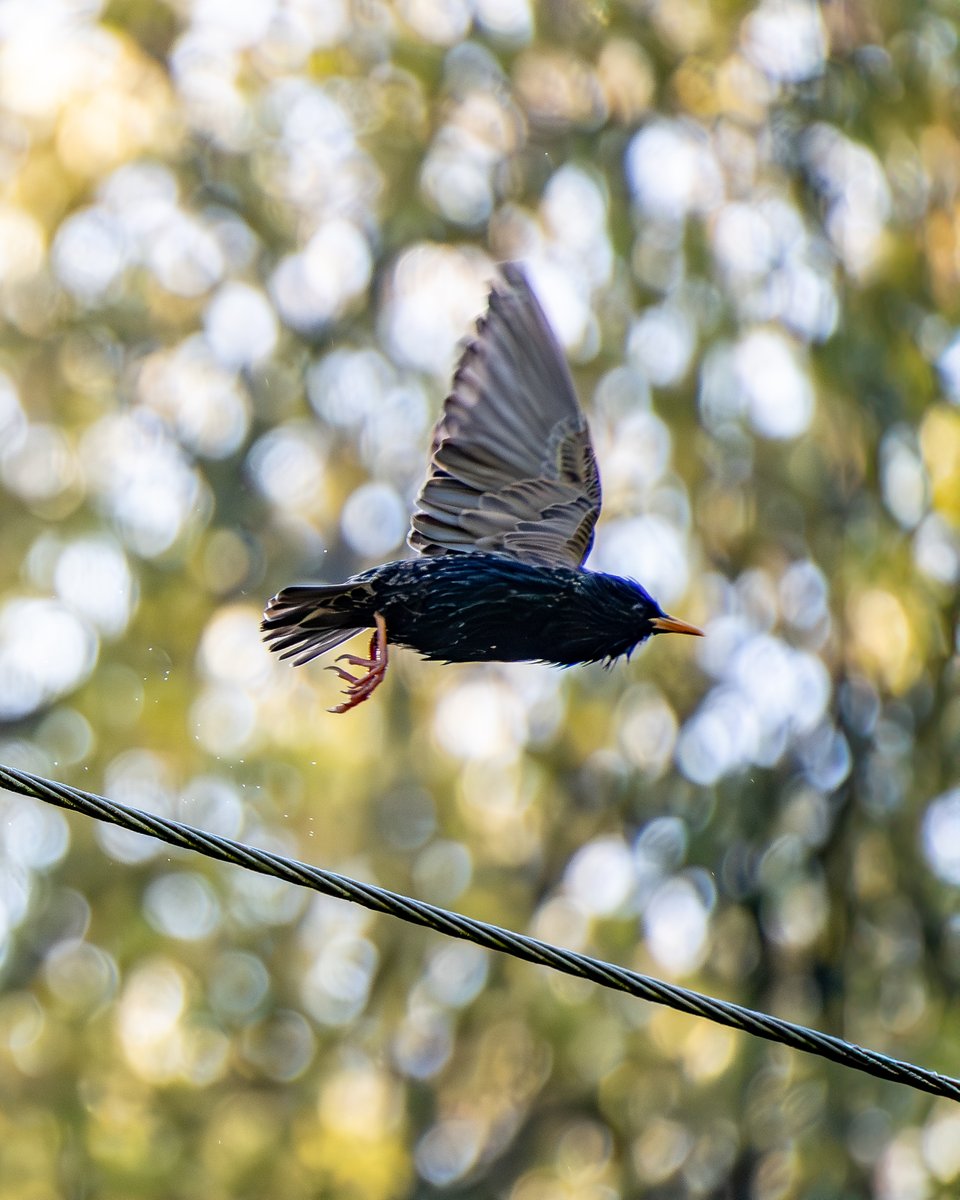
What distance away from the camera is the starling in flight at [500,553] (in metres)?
3.83

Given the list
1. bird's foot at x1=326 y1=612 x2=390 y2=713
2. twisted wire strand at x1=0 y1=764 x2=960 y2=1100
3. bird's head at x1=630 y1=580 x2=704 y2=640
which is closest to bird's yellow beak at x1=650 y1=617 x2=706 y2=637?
bird's head at x1=630 y1=580 x2=704 y2=640

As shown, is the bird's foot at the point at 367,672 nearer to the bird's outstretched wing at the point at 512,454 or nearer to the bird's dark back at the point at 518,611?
the bird's dark back at the point at 518,611

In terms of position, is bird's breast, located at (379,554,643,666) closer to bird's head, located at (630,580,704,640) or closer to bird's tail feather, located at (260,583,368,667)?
bird's head, located at (630,580,704,640)

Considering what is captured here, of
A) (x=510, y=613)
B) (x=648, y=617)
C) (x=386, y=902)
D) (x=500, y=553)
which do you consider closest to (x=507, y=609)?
(x=510, y=613)

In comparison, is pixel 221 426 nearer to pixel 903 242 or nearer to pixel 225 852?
pixel 903 242

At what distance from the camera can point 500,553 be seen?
3986 mm

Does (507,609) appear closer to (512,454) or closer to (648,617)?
(648,617)

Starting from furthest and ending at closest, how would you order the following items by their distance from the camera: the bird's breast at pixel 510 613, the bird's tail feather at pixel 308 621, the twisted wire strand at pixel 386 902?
the bird's tail feather at pixel 308 621, the bird's breast at pixel 510 613, the twisted wire strand at pixel 386 902

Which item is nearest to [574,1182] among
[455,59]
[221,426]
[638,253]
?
[221,426]

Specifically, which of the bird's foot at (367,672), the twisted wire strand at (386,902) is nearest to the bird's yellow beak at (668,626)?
the bird's foot at (367,672)

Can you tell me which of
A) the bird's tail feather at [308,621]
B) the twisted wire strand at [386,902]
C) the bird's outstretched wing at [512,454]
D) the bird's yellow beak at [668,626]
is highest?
the bird's outstretched wing at [512,454]

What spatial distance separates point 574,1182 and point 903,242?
5994 mm

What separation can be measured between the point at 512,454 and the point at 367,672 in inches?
27.6

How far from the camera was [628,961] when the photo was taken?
816 centimetres
